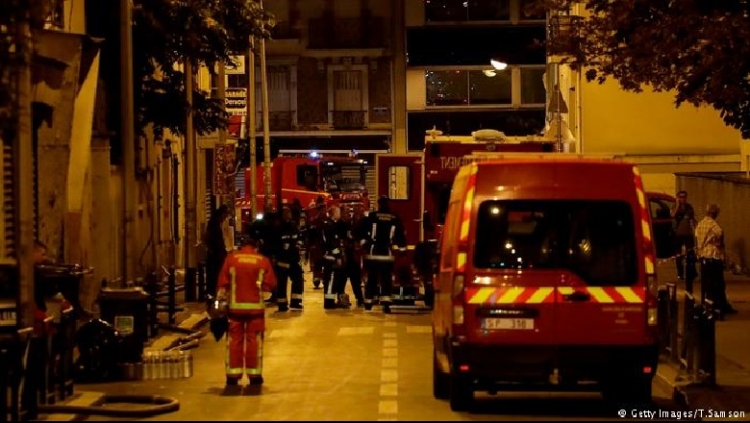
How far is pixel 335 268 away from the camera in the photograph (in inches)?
970

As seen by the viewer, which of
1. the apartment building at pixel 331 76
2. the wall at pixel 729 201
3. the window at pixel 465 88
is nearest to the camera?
the wall at pixel 729 201

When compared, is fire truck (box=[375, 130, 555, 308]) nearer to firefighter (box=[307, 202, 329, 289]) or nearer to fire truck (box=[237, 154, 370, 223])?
firefighter (box=[307, 202, 329, 289])

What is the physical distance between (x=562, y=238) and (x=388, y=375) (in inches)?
164

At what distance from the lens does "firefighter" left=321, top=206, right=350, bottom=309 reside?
24656 mm

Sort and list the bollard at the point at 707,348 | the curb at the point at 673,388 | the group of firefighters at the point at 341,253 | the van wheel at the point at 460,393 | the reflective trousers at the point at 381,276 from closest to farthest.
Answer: the van wheel at the point at 460,393 → the curb at the point at 673,388 → the bollard at the point at 707,348 → the group of firefighters at the point at 341,253 → the reflective trousers at the point at 381,276

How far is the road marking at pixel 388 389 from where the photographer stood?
1421cm

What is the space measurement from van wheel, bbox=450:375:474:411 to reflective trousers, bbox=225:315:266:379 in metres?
2.93

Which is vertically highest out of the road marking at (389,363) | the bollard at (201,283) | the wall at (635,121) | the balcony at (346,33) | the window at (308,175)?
the balcony at (346,33)

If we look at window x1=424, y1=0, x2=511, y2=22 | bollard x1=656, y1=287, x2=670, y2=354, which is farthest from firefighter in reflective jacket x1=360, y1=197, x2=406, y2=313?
window x1=424, y1=0, x2=511, y2=22

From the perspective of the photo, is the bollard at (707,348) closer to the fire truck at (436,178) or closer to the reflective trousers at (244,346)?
the reflective trousers at (244,346)

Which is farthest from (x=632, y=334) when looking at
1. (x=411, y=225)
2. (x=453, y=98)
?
(x=453, y=98)

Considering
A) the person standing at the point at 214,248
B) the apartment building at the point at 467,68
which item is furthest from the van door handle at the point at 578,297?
the apartment building at the point at 467,68

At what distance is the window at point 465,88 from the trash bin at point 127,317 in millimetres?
44737

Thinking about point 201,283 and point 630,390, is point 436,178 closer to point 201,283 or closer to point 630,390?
point 201,283
